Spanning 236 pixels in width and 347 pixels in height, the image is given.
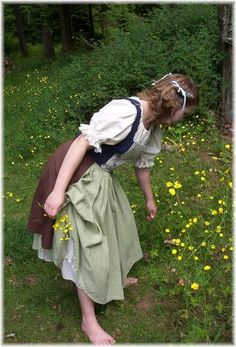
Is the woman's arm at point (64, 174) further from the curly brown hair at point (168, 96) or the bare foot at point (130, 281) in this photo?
→ the bare foot at point (130, 281)

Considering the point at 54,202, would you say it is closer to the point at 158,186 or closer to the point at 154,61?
the point at 158,186

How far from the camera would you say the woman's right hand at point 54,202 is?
2.37 metres

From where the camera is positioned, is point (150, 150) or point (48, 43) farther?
point (48, 43)

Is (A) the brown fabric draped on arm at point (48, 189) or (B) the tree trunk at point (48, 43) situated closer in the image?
(A) the brown fabric draped on arm at point (48, 189)

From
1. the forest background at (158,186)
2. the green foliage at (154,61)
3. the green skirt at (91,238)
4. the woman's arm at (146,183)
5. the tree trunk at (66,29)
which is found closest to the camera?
the green skirt at (91,238)

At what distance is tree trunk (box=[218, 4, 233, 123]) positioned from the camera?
4965mm

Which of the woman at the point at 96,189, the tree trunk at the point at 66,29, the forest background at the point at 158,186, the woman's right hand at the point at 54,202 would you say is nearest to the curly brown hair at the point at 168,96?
the woman at the point at 96,189

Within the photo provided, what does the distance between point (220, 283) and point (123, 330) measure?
65cm

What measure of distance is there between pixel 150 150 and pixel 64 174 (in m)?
0.72

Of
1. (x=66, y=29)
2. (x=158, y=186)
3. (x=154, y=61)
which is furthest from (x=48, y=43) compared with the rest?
(x=158, y=186)

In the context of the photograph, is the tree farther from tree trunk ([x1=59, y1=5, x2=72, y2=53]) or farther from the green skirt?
the green skirt

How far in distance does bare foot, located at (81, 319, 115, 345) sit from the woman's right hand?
73 centimetres

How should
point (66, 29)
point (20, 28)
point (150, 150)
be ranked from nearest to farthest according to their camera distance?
point (150, 150) → point (66, 29) → point (20, 28)

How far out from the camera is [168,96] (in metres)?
2.53
